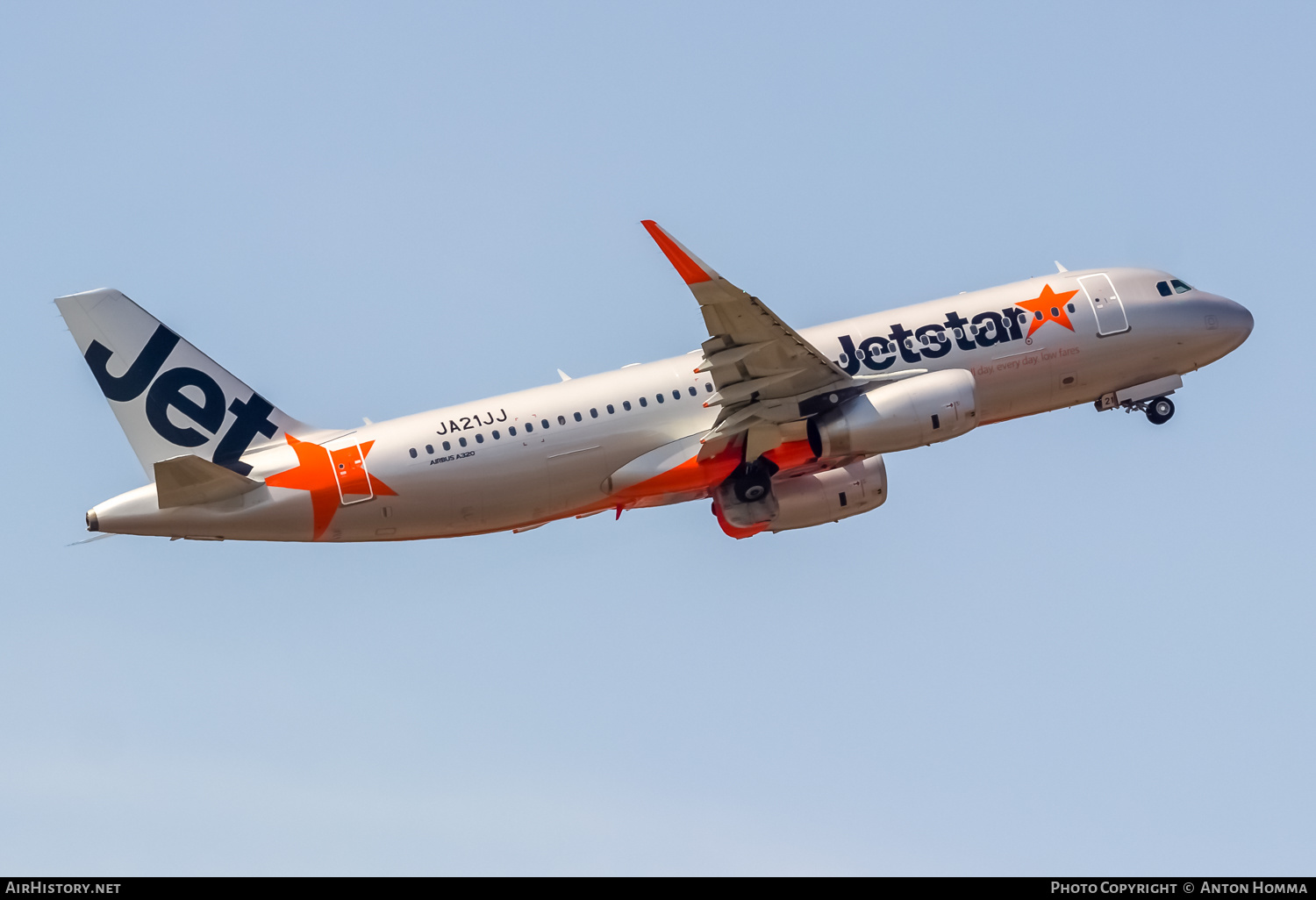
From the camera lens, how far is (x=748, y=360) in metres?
40.0

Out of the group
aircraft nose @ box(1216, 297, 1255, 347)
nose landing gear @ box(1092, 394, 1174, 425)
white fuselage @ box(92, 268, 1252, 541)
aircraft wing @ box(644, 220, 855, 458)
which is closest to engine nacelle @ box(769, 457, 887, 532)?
white fuselage @ box(92, 268, 1252, 541)

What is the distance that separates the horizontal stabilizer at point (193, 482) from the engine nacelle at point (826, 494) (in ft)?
47.1

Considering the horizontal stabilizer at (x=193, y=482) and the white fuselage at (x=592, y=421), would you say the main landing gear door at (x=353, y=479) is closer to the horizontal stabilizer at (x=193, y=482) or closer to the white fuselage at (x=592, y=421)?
the white fuselage at (x=592, y=421)

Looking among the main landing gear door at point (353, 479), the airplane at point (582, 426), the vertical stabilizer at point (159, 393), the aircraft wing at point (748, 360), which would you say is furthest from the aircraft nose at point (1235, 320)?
the vertical stabilizer at point (159, 393)

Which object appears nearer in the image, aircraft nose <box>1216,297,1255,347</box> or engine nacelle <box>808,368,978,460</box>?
engine nacelle <box>808,368,978,460</box>

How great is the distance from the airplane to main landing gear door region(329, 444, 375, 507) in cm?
4

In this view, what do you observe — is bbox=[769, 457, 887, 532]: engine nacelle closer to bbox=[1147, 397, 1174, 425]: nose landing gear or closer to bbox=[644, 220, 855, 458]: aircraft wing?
bbox=[644, 220, 855, 458]: aircraft wing

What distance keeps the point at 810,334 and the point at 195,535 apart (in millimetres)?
16558

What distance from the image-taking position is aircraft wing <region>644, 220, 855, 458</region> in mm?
38031

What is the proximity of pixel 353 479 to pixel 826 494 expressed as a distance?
515 inches

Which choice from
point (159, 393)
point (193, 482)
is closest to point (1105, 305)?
point (193, 482)

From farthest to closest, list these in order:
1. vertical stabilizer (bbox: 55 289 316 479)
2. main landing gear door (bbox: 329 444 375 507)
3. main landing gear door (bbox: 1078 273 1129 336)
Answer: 1. main landing gear door (bbox: 1078 273 1129 336)
2. vertical stabilizer (bbox: 55 289 316 479)
3. main landing gear door (bbox: 329 444 375 507)

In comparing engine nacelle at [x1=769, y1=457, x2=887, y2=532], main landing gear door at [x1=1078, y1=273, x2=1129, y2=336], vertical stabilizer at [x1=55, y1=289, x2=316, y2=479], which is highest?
main landing gear door at [x1=1078, y1=273, x2=1129, y2=336]

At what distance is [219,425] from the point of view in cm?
4088
